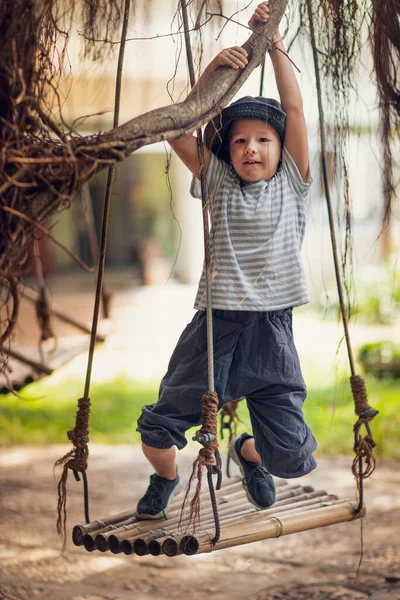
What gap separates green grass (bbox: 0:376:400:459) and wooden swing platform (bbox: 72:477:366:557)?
2576mm

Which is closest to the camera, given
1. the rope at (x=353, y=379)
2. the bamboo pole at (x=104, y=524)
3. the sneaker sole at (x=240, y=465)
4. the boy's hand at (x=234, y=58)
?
the boy's hand at (x=234, y=58)

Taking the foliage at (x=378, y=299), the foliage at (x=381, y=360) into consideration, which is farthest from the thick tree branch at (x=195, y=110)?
the foliage at (x=378, y=299)

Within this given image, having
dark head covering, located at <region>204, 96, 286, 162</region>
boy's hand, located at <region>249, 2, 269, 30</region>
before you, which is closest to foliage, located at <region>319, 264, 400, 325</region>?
dark head covering, located at <region>204, 96, 286, 162</region>

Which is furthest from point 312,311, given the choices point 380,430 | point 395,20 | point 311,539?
point 395,20

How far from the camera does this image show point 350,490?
500 cm

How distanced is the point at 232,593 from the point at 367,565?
0.63 m

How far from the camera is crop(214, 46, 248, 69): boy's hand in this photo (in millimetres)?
2363

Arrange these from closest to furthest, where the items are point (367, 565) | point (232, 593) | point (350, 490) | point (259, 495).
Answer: point (259, 495)
point (232, 593)
point (367, 565)
point (350, 490)

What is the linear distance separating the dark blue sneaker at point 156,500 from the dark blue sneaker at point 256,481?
0.28 m

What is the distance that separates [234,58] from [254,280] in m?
0.65

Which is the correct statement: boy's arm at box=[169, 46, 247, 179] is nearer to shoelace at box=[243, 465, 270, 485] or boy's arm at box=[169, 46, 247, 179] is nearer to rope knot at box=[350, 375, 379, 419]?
rope knot at box=[350, 375, 379, 419]

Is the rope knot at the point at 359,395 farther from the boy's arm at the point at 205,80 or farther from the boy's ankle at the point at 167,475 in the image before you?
the boy's arm at the point at 205,80

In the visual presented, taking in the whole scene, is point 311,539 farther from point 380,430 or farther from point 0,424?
point 0,424

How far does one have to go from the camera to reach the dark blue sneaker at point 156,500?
109 inches
